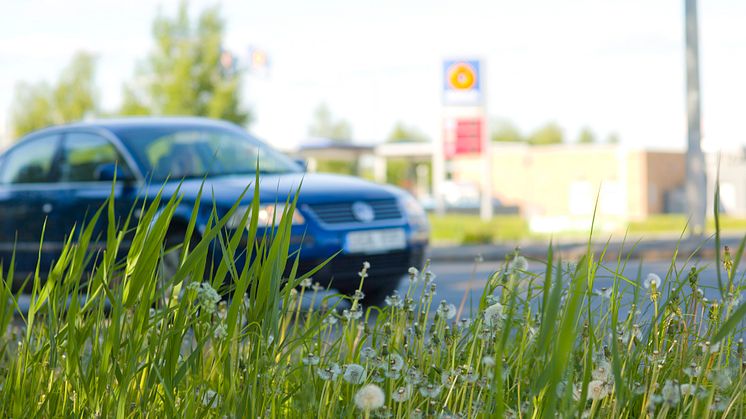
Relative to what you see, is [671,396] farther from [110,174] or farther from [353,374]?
[110,174]

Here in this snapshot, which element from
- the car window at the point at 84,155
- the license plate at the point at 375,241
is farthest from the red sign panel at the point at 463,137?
the license plate at the point at 375,241

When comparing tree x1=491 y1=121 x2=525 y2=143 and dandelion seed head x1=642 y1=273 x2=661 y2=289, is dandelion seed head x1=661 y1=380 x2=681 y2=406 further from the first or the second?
tree x1=491 y1=121 x2=525 y2=143

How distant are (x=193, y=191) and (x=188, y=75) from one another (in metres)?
30.6

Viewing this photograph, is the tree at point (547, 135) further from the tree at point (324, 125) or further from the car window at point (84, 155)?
the car window at point (84, 155)

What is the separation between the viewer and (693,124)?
1453cm

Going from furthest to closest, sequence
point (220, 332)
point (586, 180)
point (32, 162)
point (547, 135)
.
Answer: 1. point (547, 135)
2. point (586, 180)
3. point (32, 162)
4. point (220, 332)

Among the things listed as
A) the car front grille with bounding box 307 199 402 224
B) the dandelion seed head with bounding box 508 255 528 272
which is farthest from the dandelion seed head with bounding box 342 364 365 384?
the car front grille with bounding box 307 199 402 224

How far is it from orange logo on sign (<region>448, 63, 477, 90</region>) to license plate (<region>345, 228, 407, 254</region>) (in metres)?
29.3

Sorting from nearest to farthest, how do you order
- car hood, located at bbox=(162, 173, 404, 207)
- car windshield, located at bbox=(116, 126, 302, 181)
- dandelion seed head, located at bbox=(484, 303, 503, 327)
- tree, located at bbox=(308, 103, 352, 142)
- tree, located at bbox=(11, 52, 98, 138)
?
dandelion seed head, located at bbox=(484, 303, 503, 327) → car hood, located at bbox=(162, 173, 404, 207) → car windshield, located at bbox=(116, 126, 302, 181) → tree, located at bbox=(11, 52, 98, 138) → tree, located at bbox=(308, 103, 352, 142)

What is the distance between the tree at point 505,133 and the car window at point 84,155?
125114 mm

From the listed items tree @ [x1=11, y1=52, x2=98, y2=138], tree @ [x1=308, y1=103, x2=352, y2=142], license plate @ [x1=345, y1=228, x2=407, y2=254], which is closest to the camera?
license plate @ [x1=345, y1=228, x2=407, y2=254]

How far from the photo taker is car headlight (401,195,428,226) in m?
7.23

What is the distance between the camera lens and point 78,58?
51094mm

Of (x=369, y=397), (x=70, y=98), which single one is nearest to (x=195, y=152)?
(x=369, y=397)
